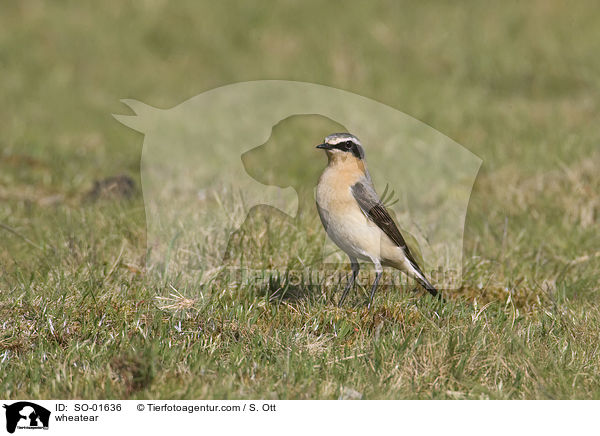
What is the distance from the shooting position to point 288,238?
23.5 feet

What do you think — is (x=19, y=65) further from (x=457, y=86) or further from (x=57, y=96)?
(x=457, y=86)

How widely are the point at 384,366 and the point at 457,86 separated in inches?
354

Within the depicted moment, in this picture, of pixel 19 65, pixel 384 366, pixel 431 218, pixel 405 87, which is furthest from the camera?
pixel 19 65

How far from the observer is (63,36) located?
15070 mm

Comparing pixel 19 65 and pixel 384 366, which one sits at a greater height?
pixel 19 65

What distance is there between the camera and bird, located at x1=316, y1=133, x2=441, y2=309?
6.12 m

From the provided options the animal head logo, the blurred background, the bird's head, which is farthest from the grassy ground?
the bird's head

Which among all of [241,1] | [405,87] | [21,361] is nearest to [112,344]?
[21,361]

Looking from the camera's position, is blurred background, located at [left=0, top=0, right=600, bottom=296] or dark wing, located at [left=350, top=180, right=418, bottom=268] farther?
blurred background, located at [left=0, top=0, right=600, bottom=296]

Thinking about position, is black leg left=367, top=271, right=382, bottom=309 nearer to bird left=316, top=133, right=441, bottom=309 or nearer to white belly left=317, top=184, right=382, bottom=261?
bird left=316, top=133, right=441, bottom=309

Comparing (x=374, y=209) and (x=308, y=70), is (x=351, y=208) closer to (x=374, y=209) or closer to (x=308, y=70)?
(x=374, y=209)

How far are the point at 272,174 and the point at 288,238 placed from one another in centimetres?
280

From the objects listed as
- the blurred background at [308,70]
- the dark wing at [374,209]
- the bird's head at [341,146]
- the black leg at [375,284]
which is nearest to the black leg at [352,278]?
the black leg at [375,284]
